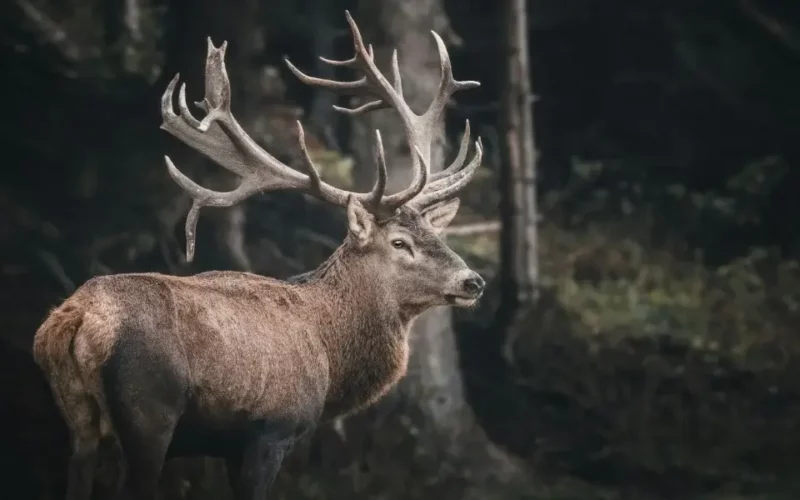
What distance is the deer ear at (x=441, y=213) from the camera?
549 centimetres

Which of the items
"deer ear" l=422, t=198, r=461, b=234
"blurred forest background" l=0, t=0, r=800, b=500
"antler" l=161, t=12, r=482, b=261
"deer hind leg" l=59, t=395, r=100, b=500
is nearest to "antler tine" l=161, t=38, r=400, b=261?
"antler" l=161, t=12, r=482, b=261

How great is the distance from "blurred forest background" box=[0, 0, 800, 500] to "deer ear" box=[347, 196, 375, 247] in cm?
173

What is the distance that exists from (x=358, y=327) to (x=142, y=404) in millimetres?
1149

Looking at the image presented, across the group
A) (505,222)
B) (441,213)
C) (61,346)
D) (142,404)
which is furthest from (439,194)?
(505,222)

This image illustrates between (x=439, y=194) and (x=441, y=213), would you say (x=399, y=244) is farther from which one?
(x=441, y=213)

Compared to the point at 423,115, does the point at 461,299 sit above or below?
below

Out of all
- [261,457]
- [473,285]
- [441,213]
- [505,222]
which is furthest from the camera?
[505,222]

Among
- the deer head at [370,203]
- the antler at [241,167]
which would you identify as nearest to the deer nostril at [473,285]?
the deer head at [370,203]

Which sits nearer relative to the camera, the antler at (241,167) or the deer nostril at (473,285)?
the antler at (241,167)

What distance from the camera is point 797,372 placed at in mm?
7844

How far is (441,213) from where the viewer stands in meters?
5.55

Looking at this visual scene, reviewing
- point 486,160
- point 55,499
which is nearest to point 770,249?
point 486,160

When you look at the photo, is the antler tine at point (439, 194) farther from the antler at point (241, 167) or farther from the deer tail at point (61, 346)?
the deer tail at point (61, 346)

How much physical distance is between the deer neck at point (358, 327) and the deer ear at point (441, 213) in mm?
422
